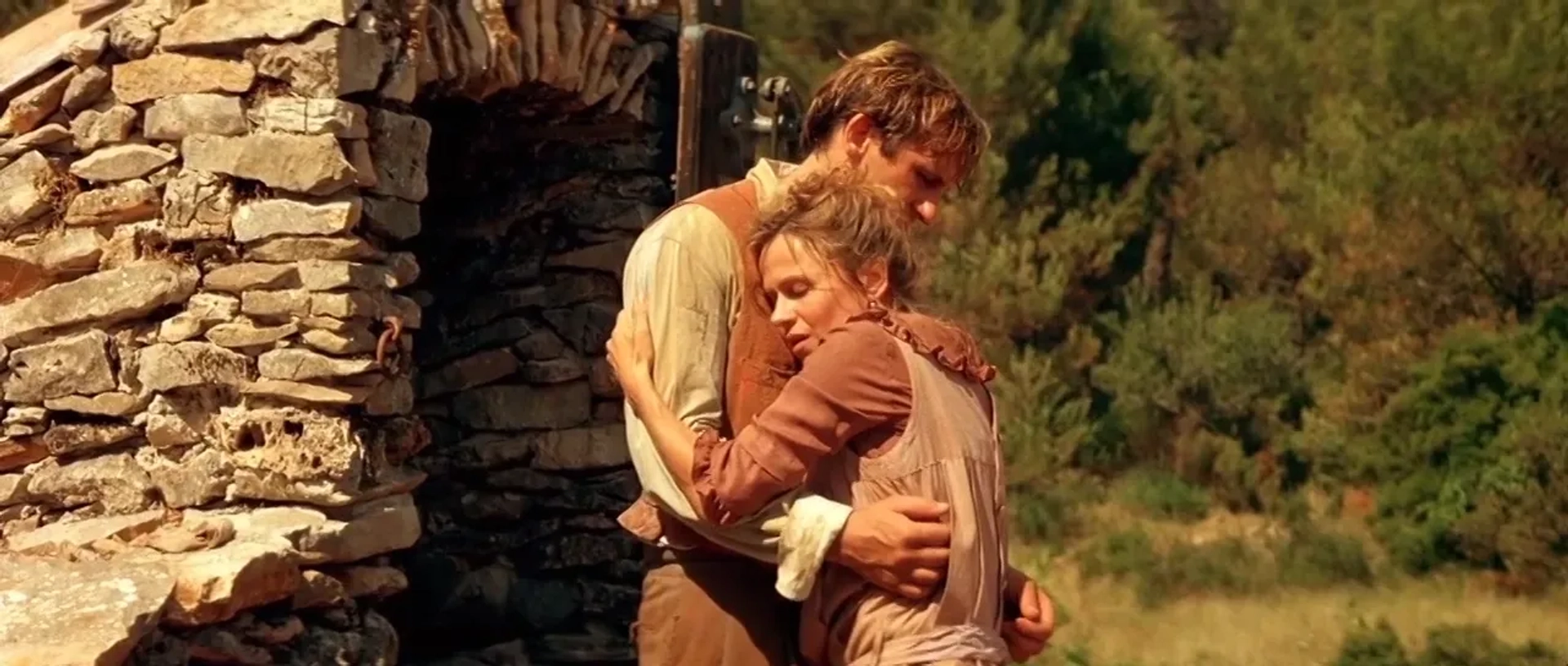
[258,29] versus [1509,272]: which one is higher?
[258,29]

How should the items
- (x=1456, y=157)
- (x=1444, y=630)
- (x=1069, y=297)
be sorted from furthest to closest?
(x=1069, y=297)
(x=1456, y=157)
(x=1444, y=630)

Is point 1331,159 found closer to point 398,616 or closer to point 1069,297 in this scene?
point 1069,297

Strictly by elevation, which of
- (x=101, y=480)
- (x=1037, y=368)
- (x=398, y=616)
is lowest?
(x=1037, y=368)

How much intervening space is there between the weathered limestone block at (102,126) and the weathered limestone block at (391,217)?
521mm

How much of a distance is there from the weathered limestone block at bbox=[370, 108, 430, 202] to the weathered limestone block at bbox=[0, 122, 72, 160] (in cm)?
66

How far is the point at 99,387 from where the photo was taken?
4832mm

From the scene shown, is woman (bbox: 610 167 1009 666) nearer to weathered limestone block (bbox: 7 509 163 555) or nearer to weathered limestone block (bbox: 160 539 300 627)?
weathered limestone block (bbox: 160 539 300 627)

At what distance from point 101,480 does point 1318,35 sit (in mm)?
15908

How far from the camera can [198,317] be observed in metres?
4.74

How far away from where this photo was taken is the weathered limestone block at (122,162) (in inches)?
189

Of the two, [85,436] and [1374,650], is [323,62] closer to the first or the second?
[85,436]

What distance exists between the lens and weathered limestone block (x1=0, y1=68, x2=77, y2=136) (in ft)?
16.0

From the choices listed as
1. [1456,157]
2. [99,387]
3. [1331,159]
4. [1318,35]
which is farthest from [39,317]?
[1318,35]

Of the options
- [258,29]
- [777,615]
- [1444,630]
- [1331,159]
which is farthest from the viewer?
[1331,159]
